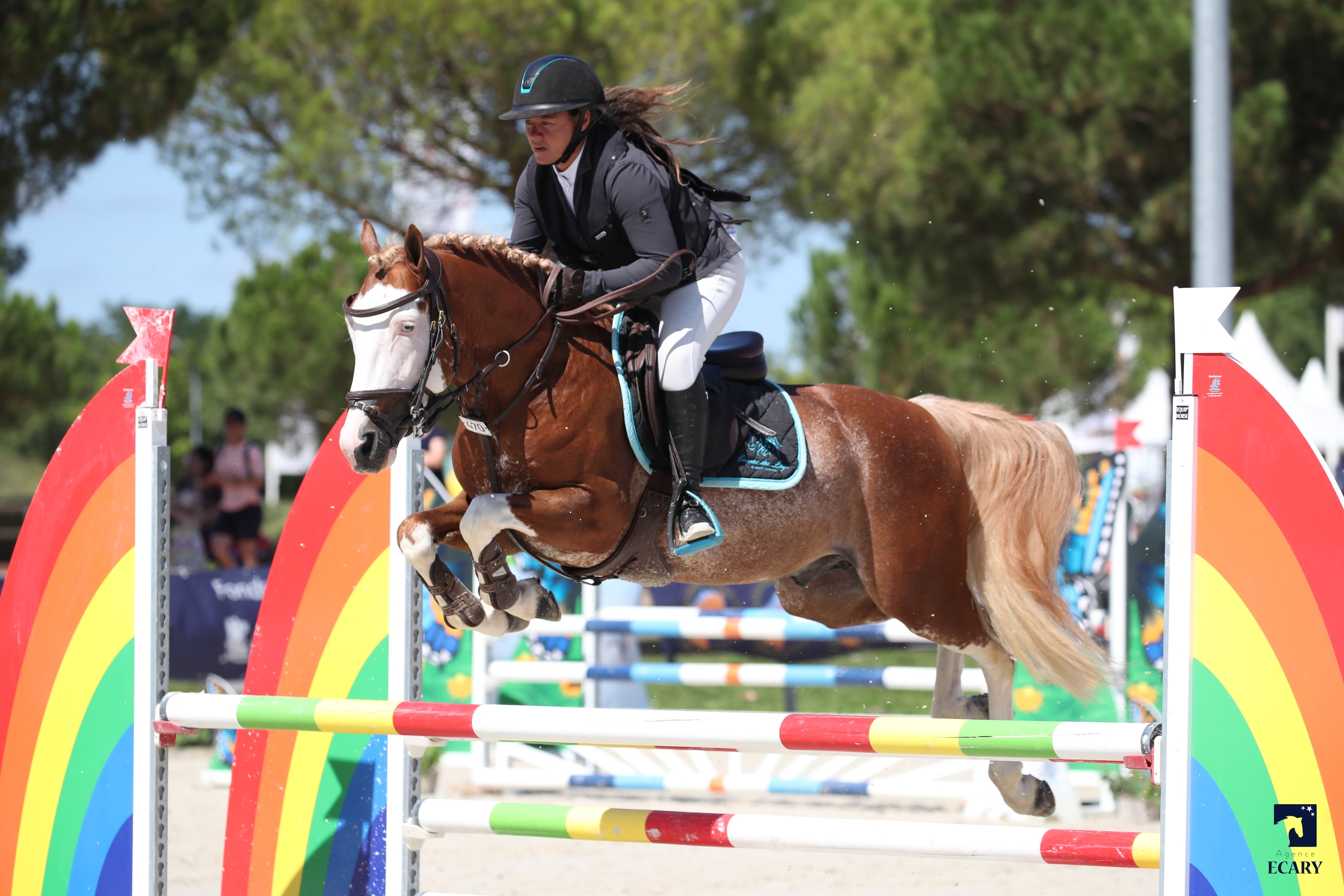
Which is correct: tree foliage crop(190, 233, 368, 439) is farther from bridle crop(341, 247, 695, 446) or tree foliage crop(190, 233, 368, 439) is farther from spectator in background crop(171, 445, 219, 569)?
bridle crop(341, 247, 695, 446)

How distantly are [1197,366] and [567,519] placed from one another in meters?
1.52

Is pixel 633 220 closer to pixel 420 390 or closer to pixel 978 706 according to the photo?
pixel 420 390

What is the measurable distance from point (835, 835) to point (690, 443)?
1051mm

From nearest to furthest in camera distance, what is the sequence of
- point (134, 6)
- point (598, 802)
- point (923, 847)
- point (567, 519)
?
point (923, 847) → point (567, 519) → point (598, 802) → point (134, 6)

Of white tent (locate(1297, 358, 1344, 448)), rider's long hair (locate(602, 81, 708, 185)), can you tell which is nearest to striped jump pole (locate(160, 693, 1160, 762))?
rider's long hair (locate(602, 81, 708, 185))

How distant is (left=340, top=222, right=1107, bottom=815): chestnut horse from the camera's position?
317 cm

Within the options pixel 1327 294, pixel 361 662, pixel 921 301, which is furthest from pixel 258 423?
pixel 361 662

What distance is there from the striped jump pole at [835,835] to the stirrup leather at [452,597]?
506 millimetres

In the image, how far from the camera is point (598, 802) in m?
6.91

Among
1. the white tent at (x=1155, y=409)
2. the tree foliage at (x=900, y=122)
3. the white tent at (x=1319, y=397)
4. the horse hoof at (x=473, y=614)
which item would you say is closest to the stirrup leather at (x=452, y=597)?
the horse hoof at (x=473, y=614)

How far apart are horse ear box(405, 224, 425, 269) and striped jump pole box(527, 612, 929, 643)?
2.16m

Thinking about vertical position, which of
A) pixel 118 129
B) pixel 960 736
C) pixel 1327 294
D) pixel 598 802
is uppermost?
pixel 118 129

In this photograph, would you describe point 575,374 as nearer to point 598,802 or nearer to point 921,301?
point 598,802

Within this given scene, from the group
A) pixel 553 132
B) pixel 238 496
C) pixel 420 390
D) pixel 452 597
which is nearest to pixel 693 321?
Result: pixel 553 132
